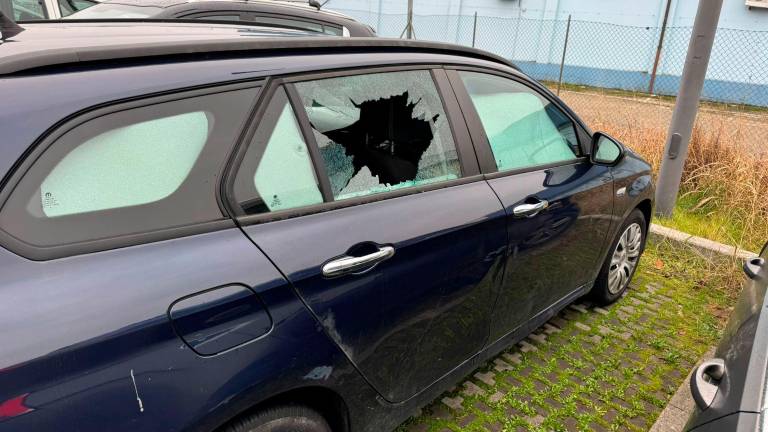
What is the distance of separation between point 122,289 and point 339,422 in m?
0.94

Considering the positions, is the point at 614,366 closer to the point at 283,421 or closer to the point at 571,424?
the point at 571,424

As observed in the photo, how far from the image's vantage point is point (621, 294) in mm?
3941

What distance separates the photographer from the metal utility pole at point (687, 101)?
4.61 metres

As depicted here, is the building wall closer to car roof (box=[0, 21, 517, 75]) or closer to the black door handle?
the black door handle

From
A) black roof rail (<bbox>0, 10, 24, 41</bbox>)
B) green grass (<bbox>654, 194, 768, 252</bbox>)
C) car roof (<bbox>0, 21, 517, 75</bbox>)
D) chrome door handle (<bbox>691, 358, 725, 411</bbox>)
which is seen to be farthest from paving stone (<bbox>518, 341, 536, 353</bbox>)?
black roof rail (<bbox>0, 10, 24, 41</bbox>)

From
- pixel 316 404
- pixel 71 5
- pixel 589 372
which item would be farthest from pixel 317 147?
pixel 71 5

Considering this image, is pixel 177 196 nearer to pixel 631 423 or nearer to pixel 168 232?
pixel 168 232

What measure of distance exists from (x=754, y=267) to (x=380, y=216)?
1674 millimetres

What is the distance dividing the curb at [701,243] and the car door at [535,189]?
1.89m

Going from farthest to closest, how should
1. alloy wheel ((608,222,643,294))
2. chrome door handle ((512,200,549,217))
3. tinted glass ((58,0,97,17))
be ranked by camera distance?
tinted glass ((58,0,97,17)) → alloy wheel ((608,222,643,294)) → chrome door handle ((512,200,549,217))

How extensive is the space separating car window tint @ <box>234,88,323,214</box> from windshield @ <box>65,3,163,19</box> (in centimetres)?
468

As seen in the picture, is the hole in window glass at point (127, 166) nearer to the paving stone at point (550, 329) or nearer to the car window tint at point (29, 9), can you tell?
the paving stone at point (550, 329)

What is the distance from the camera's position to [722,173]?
18.8ft

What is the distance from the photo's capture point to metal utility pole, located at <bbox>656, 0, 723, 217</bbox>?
461cm
